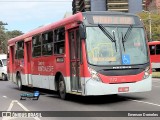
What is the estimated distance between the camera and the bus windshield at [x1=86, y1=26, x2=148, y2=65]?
43.8ft

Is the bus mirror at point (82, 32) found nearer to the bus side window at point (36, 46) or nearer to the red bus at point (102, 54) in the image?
the red bus at point (102, 54)

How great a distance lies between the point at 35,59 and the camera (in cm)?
1894

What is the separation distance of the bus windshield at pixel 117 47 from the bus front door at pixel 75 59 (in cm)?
60

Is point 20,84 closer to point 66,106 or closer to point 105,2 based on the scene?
Answer: point 66,106

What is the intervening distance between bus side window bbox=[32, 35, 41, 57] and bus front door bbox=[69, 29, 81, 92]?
3938 mm

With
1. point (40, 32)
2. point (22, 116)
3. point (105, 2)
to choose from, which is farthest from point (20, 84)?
point (105, 2)

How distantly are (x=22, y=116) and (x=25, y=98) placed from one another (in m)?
5.24

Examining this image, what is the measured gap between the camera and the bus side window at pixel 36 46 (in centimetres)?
1824

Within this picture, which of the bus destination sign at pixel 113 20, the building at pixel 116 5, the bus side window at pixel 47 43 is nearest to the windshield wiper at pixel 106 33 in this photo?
the bus destination sign at pixel 113 20

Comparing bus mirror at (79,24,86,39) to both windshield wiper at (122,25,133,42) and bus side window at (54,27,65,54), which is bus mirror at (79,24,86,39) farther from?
bus side window at (54,27,65,54)

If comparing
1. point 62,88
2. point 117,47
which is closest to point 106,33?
point 117,47

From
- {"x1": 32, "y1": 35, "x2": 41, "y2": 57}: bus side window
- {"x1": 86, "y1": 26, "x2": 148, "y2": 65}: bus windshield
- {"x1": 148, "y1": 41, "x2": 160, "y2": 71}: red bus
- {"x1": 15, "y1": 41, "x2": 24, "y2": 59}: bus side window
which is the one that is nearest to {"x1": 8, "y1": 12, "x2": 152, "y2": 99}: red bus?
{"x1": 86, "y1": 26, "x2": 148, "y2": 65}: bus windshield

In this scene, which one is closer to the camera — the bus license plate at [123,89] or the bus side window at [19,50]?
Result: the bus license plate at [123,89]

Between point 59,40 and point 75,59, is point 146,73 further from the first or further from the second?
point 59,40
